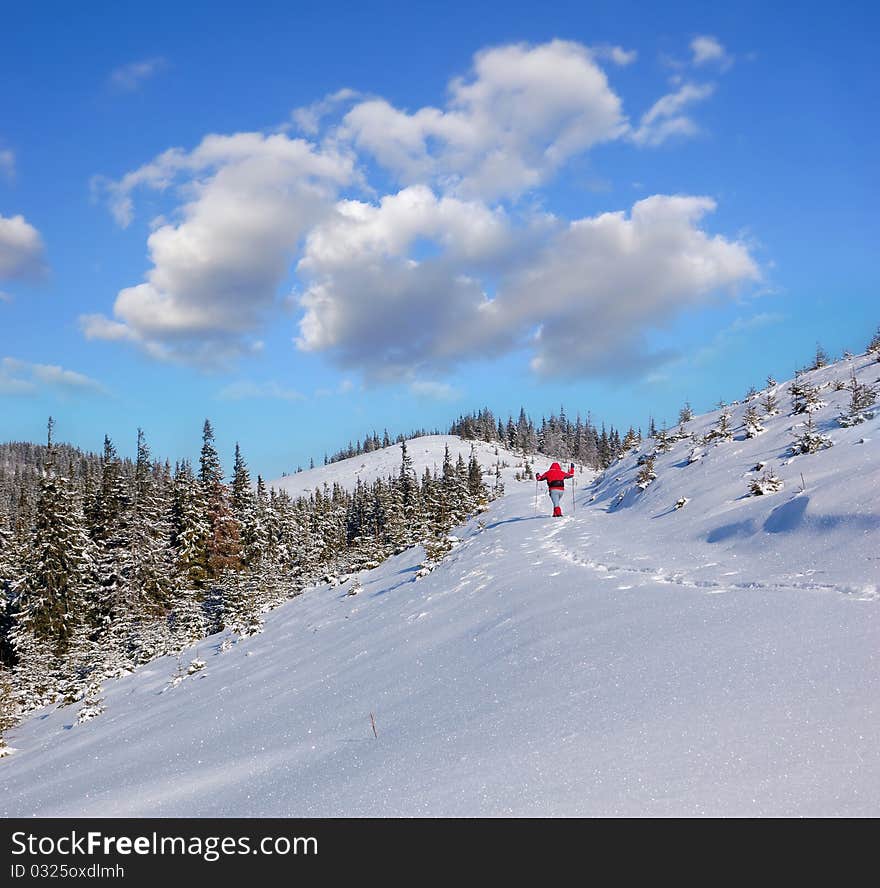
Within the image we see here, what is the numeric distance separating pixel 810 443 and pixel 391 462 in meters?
141

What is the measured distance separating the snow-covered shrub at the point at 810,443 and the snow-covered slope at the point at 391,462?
4108 inches

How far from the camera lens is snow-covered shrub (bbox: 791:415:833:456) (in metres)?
14.8

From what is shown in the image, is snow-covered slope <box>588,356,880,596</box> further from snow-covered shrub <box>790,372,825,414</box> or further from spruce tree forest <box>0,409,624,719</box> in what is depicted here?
spruce tree forest <box>0,409,624,719</box>

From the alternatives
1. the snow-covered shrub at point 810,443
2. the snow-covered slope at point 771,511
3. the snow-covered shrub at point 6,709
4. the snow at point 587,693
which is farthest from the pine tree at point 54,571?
the snow-covered shrub at point 810,443

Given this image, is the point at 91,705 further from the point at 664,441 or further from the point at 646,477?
→ the point at 664,441

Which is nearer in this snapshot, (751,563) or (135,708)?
(751,563)

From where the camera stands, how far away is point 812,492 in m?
10.9

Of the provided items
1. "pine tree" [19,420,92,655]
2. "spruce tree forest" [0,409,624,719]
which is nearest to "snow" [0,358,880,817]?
"spruce tree forest" [0,409,624,719]

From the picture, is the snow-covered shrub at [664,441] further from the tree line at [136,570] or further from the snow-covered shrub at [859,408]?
the tree line at [136,570]

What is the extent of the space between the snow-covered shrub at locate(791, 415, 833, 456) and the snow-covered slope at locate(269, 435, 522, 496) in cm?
10435

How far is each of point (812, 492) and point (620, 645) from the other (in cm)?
641

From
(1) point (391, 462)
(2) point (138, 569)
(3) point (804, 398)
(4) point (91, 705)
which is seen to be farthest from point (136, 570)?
(1) point (391, 462)
